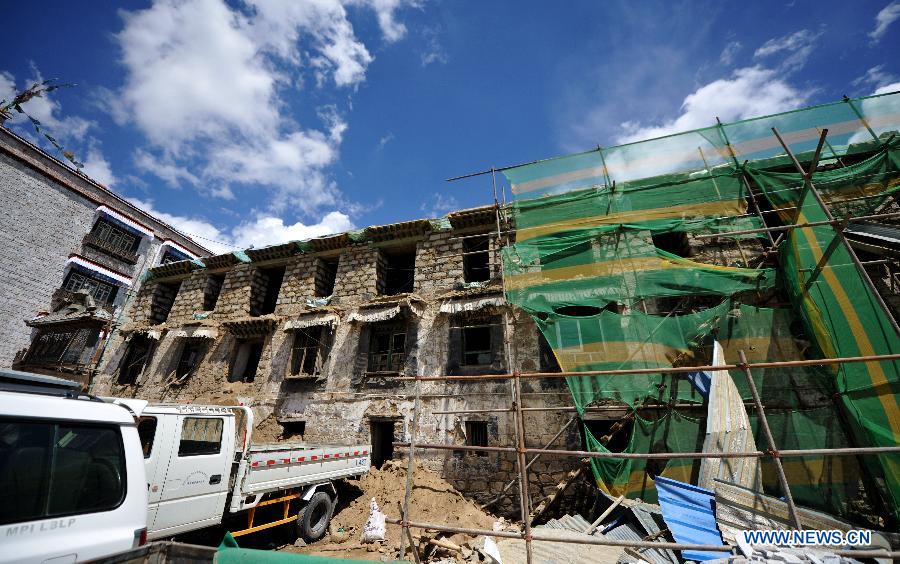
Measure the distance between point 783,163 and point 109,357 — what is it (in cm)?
2432

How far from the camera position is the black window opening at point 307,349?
38.1 ft

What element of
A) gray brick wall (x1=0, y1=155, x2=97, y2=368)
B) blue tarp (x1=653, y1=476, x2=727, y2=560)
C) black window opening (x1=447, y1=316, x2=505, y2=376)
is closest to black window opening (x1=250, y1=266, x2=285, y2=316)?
black window opening (x1=447, y1=316, x2=505, y2=376)

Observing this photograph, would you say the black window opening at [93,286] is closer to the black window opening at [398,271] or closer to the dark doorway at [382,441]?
the black window opening at [398,271]

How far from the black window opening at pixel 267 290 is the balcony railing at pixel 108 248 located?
1099 centimetres

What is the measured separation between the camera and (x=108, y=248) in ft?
61.1

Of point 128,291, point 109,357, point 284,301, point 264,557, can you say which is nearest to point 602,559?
point 264,557

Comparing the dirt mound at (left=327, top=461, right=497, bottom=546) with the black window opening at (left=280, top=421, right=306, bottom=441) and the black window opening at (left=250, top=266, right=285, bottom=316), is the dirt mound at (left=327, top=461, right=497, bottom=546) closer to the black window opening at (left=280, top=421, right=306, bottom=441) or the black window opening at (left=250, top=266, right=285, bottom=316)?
the black window opening at (left=280, top=421, right=306, bottom=441)

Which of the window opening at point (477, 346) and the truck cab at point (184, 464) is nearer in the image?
the truck cab at point (184, 464)

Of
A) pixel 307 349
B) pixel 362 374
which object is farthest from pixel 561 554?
pixel 307 349

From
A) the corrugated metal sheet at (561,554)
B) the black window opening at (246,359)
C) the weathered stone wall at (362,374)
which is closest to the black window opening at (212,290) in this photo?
the weathered stone wall at (362,374)

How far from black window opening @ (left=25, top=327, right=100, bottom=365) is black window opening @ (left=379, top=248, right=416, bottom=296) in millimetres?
13088

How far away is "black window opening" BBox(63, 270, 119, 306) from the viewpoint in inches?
691

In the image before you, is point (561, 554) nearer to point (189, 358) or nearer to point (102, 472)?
point (102, 472)

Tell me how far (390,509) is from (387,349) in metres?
4.55
